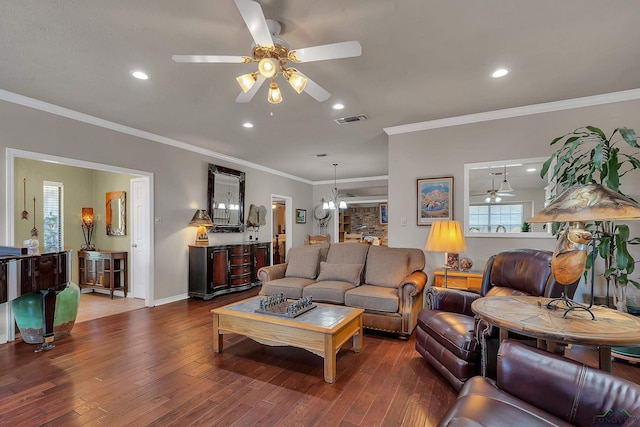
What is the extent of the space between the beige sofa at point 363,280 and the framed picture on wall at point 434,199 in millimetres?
595

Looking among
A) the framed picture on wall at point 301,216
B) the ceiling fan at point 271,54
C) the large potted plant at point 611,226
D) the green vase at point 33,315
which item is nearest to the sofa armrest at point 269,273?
the green vase at point 33,315

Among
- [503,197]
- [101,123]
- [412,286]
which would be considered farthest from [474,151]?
[101,123]

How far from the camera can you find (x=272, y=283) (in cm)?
398

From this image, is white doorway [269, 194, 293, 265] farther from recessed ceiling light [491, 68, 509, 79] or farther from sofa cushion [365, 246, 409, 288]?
recessed ceiling light [491, 68, 509, 79]

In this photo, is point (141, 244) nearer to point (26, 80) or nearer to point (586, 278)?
point (26, 80)

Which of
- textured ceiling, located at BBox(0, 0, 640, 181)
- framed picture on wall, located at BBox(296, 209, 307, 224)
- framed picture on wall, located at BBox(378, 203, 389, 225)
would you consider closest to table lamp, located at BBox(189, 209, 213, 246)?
textured ceiling, located at BBox(0, 0, 640, 181)

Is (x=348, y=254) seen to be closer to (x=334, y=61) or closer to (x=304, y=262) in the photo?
(x=304, y=262)

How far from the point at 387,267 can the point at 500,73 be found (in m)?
2.35

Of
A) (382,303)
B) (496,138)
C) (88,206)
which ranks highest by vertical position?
(496,138)

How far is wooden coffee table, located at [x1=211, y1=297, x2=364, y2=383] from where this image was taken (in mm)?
2418

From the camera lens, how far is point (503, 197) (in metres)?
4.34

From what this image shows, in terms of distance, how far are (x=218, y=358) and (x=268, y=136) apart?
3.23m

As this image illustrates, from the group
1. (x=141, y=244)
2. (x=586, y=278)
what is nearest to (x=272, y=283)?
(x=141, y=244)

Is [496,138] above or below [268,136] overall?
below
